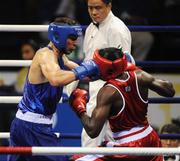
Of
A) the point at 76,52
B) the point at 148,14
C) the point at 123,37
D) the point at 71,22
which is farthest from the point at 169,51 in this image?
the point at 71,22

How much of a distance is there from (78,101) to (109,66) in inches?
14.3

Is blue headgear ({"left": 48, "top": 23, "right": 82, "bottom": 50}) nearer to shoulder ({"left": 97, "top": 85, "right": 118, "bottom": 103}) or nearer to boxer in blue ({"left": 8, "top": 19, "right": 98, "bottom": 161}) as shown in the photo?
boxer in blue ({"left": 8, "top": 19, "right": 98, "bottom": 161})

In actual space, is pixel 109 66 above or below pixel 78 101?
above

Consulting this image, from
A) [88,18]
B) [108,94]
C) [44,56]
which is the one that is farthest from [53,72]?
[88,18]

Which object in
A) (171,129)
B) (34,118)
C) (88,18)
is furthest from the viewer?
(88,18)

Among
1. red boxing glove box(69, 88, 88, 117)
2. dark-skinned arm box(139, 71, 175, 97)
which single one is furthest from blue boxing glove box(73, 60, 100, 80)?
dark-skinned arm box(139, 71, 175, 97)

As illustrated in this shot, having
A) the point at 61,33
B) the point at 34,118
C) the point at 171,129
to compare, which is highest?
the point at 61,33

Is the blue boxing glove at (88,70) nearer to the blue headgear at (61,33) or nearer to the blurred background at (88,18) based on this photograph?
the blue headgear at (61,33)

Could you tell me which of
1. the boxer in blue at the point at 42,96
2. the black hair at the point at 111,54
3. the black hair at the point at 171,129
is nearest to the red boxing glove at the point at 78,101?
the boxer in blue at the point at 42,96

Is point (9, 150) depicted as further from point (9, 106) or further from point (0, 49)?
point (0, 49)

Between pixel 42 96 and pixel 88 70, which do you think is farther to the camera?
pixel 42 96

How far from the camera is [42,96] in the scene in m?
5.66

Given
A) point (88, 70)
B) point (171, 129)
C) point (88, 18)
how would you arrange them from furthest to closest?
point (88, 18) → point (171, 129) → point (88, 70)

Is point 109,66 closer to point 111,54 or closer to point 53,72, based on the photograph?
point 111,54
